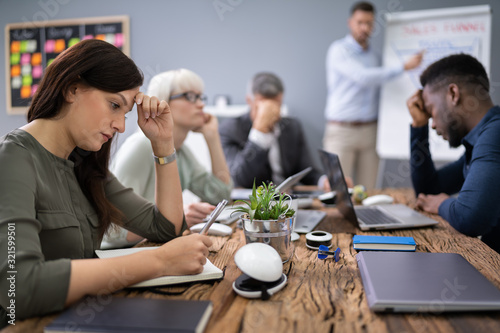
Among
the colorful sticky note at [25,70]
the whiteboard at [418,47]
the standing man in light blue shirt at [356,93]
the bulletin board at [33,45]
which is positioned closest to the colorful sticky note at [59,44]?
the bulletin board at [33,45]

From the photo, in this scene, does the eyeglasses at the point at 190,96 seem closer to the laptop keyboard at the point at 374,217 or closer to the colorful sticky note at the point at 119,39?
the laptop keyboard at the point at 374,217

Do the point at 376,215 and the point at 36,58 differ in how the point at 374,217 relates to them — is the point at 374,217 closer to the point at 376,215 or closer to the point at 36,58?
the point at 376,215

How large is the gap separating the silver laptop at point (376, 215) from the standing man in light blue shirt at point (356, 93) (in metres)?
1.70

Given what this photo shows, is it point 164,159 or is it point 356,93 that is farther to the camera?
point 356,93

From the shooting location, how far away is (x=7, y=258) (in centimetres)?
64

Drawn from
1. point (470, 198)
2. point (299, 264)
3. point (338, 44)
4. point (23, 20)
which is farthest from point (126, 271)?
point (23, 20)

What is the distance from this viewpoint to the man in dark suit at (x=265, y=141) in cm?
232

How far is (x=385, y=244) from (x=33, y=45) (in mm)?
3787

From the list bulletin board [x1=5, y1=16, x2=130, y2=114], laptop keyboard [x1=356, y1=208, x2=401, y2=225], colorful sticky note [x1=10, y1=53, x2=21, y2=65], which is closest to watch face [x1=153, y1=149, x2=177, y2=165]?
laptop keyboard [x1=356, y1=208, x2=401, y2=225]

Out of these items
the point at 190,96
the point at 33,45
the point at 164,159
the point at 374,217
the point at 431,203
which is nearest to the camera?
the point at 164,159

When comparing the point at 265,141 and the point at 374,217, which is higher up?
the point at 265,141

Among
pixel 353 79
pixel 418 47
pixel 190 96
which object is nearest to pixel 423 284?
pixel 190 96

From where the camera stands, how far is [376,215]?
1331mm

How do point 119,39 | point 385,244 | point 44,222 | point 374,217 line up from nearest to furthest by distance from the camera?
point 44,222, point 385,244, point 374,217, point 119,39
